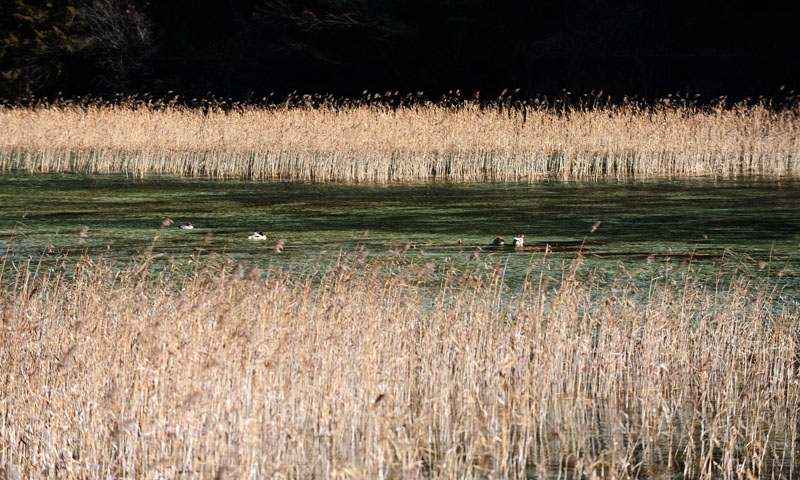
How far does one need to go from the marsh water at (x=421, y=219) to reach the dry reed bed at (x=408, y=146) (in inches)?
40.3

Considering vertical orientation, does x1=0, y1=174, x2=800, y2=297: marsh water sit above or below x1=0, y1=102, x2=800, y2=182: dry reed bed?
below

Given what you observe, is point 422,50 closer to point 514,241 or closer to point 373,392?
point 514,241

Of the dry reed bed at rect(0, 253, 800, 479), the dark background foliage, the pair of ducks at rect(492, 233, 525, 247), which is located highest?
the dark background foliage

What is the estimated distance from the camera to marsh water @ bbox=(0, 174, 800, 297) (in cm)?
965

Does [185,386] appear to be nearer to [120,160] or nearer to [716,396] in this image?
[716,396]

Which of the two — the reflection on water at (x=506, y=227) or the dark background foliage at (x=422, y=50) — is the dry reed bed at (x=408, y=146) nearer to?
the reflection on water at (x=506, y=227)

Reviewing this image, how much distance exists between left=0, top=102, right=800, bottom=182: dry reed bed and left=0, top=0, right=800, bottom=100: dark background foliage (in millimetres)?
10227

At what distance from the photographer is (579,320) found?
714cm

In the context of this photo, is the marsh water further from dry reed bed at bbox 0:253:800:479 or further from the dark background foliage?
the dark background foliage

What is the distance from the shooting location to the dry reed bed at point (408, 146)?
679 inches

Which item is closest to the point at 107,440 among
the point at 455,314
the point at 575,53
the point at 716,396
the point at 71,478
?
the point at 71,478

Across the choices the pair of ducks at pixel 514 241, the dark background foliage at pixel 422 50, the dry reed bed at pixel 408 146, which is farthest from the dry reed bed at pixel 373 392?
the dark background foliage at pixel 422 50

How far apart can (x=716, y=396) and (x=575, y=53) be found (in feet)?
81.8

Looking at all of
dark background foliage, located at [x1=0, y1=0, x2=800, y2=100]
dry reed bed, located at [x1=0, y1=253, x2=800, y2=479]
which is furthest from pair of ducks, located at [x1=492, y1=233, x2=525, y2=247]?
dark background foliage, located at [x1=0, y1=0, x2=800, y2=100]
